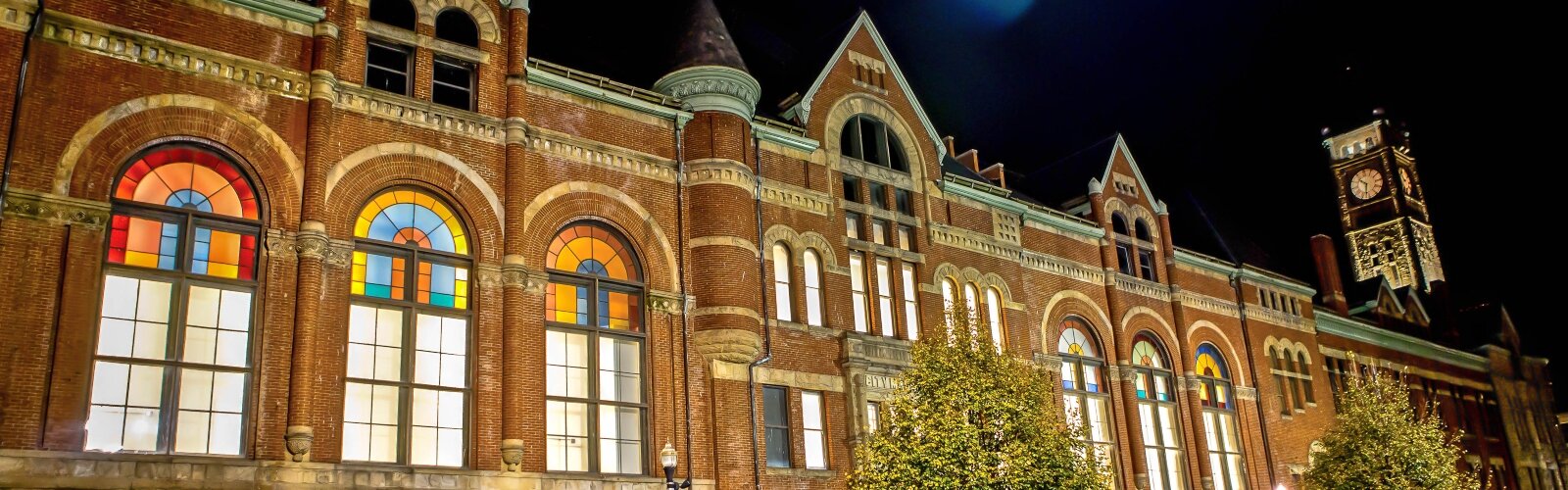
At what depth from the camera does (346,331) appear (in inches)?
925

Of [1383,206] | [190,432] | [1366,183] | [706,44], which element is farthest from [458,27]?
[1366,183]

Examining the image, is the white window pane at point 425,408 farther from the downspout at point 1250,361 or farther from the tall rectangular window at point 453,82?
the downspout at point 1250,361

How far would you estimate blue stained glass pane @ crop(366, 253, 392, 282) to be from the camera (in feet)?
79.8

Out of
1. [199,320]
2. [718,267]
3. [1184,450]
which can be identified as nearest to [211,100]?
[199,320]

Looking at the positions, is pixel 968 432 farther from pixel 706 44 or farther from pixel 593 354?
pixel 706 44

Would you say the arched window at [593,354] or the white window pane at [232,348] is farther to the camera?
the arched window at [593,354]

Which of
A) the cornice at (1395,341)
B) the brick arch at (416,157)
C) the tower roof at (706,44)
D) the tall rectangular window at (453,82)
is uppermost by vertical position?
the tower roof at (706,44)

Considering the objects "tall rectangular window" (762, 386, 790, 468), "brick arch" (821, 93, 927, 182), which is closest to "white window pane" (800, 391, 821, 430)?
"tall rectangular window" (762, 386, 790, 468)

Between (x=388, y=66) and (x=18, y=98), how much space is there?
7059mm

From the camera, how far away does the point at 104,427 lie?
800 inches

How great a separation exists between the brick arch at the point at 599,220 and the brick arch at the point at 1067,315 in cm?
1381

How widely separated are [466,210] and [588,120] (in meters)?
4.21

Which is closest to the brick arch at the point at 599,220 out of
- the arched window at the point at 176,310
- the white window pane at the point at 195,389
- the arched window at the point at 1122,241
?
the arched window at the point at 176,310

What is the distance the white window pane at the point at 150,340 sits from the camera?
2098 centimetres
